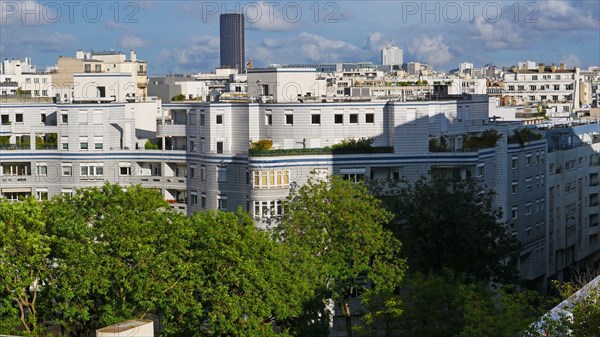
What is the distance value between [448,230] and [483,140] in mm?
10005

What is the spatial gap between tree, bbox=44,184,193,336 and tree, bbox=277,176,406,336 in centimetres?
854

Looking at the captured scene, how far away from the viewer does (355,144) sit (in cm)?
7288

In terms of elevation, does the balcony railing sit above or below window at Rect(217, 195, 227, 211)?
above

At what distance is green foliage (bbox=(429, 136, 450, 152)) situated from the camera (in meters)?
73.3

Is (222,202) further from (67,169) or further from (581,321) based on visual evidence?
(581,321)

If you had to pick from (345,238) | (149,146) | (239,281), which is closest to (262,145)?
(149,146)

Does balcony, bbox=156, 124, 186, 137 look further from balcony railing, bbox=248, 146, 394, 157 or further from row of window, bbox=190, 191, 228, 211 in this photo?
balcony railing, bbox=248, 146, 394, 157

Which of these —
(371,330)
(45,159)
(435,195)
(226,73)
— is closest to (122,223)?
(371,330)

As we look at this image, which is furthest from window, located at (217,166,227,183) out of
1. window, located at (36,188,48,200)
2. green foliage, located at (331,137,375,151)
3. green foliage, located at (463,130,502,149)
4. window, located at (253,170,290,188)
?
green foliage, located at (463,130,502,149)

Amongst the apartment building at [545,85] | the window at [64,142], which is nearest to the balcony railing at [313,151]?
the window at [64,142]

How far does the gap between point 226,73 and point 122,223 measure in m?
120

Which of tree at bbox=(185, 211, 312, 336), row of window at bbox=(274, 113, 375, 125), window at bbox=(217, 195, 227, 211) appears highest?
row of window at bbox=(274, 113, 375, 125)

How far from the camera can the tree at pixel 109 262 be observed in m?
Result: 54.2

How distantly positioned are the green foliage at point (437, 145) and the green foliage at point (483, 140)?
1.27 m
